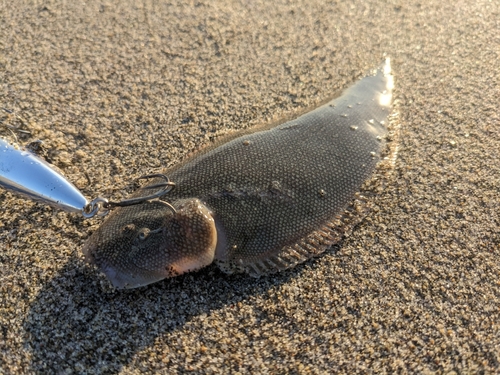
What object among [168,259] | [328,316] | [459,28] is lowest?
[328,316]

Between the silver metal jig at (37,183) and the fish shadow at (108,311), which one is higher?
the silver metal jig at (37,183)

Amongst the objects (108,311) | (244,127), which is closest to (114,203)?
(108,311)

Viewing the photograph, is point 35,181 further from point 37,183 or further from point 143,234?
point 143,234

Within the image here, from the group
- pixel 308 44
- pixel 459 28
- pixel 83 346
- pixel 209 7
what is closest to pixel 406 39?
pixel 459 28

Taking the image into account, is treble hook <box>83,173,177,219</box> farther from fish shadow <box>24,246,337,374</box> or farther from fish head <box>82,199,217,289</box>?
fish shadow <box>24,246,337,374</box>

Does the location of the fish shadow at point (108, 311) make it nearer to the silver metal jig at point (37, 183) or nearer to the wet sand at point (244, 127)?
the wet sand at point (244, 127)

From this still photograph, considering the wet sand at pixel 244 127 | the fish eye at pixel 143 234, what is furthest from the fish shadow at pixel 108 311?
the fish eye at pixel 143 234

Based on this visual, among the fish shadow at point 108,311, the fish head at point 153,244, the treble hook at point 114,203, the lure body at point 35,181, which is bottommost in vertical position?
the fish shadow at point 108,311

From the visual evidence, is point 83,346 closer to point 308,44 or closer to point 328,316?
point 328,316
